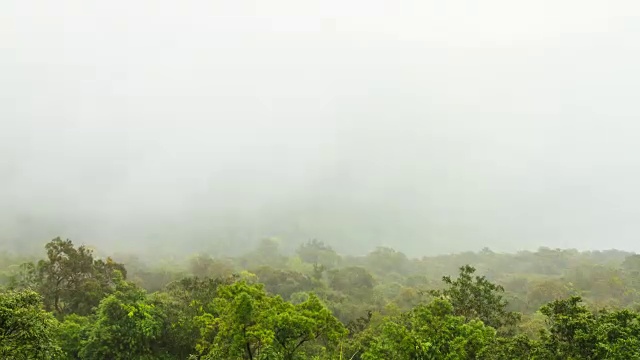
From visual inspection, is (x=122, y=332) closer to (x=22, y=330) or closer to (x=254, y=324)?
(x=22, y=330)

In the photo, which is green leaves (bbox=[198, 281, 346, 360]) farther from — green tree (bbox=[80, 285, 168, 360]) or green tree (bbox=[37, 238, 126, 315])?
green tree (bbox=[37, 238, 126, 315])

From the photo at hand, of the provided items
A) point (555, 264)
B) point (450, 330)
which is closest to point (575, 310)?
point (450, 330)

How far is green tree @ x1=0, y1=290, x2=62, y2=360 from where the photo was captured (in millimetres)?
20094

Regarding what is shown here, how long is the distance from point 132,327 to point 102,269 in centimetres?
1821

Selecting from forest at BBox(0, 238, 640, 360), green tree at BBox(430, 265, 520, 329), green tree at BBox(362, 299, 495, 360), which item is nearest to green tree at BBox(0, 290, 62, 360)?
forest at BBox(0, 238, 640, 360)

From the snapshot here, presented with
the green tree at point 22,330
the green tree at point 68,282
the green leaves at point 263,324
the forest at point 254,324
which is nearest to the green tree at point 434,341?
the forest at point 254,324

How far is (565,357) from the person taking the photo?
21.1 metres

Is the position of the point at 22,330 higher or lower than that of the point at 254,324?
higher

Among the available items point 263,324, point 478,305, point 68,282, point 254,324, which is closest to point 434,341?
point 263,324

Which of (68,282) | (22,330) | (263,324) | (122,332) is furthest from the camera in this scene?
(68,282)

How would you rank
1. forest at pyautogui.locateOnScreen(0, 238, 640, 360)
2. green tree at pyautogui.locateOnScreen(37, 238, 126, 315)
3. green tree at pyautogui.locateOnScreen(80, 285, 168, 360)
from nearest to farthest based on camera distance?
forest at pyautogui.locateOnScreen(0, 238, 640, 360), green tree at pyautogui.locateOnScreen(80, 285, 168, 360), green tree at pyautogui.locateOnScreen(37, 238, 126, 315)

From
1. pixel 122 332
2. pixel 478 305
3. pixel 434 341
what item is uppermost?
pixel 478 305

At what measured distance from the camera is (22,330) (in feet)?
67.2

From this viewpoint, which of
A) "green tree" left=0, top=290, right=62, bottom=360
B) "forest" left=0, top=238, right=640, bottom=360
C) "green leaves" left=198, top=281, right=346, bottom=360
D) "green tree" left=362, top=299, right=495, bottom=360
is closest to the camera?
"green tree" left=0, top=290, right=62, bottom=360
